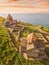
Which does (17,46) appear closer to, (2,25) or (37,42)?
(37,42)

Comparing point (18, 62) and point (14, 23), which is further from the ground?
point (14, 23)

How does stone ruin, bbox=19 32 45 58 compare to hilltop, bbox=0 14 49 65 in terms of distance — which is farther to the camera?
stone ruin, bbox=19 32 45 58

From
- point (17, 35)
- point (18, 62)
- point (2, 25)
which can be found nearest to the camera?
point (18, 62)

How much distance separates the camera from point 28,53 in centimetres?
2772

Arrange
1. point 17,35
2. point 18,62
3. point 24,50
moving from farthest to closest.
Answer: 1. point 17,35
2. point 24,50
3. point 18,62

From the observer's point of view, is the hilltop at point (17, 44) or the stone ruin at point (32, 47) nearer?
the hilltop at point (17, 44)

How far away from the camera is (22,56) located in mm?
28000

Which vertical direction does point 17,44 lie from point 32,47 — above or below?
below

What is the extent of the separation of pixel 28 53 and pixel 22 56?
0.79 metres

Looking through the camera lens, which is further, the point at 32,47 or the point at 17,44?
the point at 17,44

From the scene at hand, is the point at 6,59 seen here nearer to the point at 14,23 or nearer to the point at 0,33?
the point at 0,33

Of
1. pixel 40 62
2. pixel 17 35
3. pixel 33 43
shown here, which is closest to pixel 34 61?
pixel 40 62

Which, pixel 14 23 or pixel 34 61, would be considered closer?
pixel 34 61

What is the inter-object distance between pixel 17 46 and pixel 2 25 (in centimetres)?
1090
